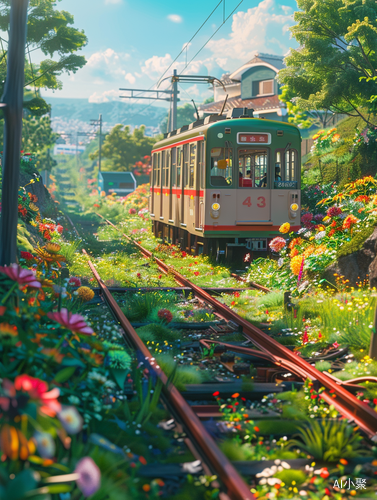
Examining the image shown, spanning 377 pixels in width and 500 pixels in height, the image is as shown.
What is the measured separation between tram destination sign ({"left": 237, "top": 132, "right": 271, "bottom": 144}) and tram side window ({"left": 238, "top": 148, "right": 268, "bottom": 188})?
0.34 m

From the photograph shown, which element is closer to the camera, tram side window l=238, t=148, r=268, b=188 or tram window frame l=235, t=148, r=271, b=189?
tram window frame l=235, t=148, r=271, b=189

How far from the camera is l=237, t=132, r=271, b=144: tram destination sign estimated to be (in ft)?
42.6

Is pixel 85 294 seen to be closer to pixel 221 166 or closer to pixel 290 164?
pixel 221 166

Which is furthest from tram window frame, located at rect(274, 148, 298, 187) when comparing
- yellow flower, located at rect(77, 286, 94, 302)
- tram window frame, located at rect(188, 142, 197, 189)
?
yellow flower, located at rect(77, 286, 94, 302)

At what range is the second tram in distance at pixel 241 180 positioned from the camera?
1302cm

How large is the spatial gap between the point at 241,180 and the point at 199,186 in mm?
962

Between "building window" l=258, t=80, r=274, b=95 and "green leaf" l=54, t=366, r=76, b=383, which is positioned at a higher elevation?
"building window" l=258, t=80, r=274, b=95

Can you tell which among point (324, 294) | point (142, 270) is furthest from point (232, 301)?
point (142, 270)

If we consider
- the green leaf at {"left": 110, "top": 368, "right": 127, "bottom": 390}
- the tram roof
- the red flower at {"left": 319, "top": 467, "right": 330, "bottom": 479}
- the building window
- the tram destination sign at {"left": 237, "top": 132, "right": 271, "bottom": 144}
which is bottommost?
the red flower at {"left": 319, "top": 467, "right": 330, "bottom": 479}

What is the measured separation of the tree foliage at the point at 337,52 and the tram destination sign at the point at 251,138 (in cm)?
526

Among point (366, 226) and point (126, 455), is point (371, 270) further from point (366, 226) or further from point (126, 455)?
point (126, 455)

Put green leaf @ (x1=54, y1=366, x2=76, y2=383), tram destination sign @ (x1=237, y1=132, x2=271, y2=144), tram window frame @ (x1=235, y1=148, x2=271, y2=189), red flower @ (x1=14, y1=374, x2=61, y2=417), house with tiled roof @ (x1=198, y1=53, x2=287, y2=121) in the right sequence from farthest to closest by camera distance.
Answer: house with tiled roof @ (x1=198, y1=53, x2=287, y2=121) → tram window frame @ (x1=235, y1=148, x2=271, y2=189) → tram destination sign @ (x1=237, y1=132, x2=271, y2=144) → green leaf @ (x1=54, y1=366, x2=76, y2=383) → red flower @ (x1=14, y1=374, x2=61, y2=417)

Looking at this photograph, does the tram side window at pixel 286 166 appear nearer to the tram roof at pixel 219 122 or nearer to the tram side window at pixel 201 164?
the tram roof at pixel 219 122

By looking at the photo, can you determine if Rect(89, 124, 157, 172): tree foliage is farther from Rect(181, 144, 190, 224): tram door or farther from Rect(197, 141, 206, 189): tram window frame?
Rect(197, 141, 206, 189): tram window frame
